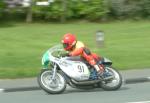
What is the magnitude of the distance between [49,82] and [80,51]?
0.87 metres

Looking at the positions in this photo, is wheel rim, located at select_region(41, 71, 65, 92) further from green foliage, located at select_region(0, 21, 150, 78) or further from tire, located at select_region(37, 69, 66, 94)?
green foliage, located at select_region(0, 21, 150, 78)

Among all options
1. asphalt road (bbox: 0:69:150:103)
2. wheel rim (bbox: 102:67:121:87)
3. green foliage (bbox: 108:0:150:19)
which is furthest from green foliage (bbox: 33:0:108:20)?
wheel rim (bbox: 102:67:121:87)

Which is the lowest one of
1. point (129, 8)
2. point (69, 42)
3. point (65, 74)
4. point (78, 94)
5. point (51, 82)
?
point (129, 8)

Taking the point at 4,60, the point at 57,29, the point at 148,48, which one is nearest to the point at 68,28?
the point at 57,29

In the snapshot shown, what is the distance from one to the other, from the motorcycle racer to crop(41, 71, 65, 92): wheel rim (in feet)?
1.85

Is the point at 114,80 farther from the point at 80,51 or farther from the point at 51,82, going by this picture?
the point at 51,82

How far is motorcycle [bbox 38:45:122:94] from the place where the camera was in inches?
495

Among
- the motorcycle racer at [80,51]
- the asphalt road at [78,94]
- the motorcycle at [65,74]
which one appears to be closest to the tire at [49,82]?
the motorcycle at [65,74]

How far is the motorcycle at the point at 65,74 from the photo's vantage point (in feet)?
41.3

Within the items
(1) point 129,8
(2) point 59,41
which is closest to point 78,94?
(2) point 59,41

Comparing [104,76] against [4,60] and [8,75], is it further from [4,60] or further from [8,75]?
[4,60]

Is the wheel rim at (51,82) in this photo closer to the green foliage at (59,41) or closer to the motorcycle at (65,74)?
the motorcycle at (65,74)

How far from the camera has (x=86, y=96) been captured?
1234 cm

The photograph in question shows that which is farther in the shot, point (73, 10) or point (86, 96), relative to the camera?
point (73, 10)
